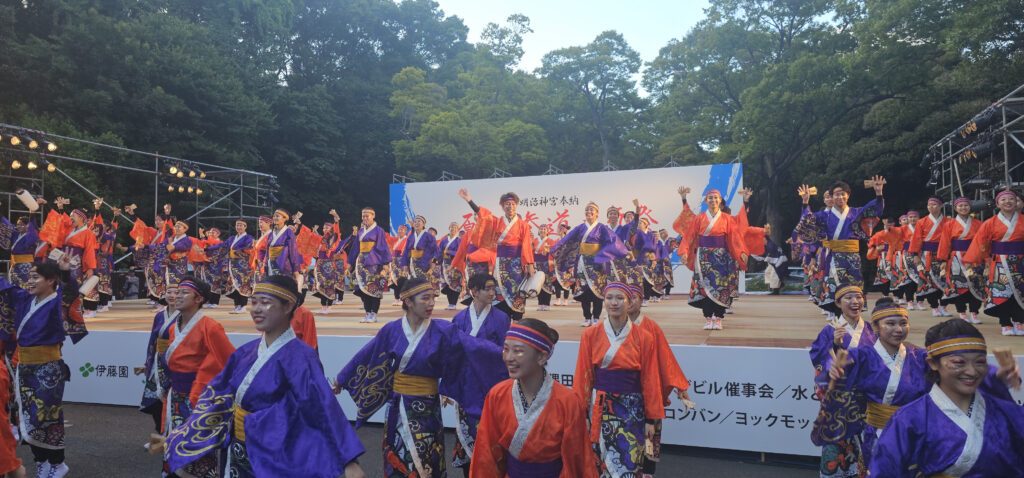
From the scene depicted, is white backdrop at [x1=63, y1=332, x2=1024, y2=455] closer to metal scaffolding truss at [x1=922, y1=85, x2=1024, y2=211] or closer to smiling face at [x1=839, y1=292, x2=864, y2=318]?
smiling face at [x1=839, y1=292, x2=864, y2=318]

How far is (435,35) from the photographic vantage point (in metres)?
34.1

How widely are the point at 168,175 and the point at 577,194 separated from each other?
30.6 feet

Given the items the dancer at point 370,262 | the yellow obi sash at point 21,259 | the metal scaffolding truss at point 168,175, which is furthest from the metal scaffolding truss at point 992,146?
the metal scaffolding truss at point 168,175

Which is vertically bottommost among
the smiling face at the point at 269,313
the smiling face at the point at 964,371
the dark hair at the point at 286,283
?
the smiling face at the point at 964,371

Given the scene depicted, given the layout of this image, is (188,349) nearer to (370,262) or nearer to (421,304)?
(421,304)

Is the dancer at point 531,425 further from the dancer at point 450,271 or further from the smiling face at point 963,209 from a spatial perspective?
the dancer at point 450,271

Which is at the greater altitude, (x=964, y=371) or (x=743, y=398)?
(x=964, y=371)

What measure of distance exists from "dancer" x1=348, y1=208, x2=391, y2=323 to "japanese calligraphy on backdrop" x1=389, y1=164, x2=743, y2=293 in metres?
4.00

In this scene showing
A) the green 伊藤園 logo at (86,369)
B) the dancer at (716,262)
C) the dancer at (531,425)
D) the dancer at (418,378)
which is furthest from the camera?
the dancer at (716,262)

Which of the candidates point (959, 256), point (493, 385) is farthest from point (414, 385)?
point (959, 256)

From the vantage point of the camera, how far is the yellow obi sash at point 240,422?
2.76 metres

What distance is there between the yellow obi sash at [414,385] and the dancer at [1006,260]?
21.2 ft

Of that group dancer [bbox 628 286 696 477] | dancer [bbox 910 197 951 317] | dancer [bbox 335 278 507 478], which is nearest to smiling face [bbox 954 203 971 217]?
dancer [bbox 910 197 951 317]

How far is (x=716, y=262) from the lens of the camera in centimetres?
770
